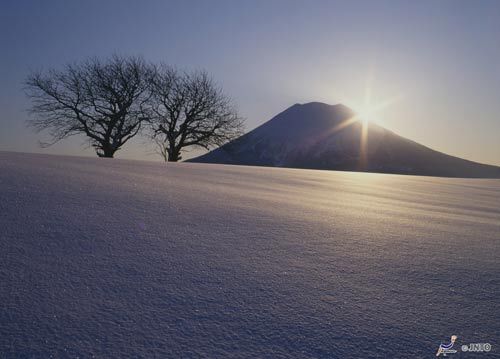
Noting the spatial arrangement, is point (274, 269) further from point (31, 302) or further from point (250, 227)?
point (31, 302)

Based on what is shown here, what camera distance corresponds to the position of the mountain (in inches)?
922

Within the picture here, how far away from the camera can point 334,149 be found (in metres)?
29.2

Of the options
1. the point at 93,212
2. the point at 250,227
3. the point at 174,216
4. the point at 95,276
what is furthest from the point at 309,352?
the point at 93,212

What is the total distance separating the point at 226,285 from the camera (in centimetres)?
73

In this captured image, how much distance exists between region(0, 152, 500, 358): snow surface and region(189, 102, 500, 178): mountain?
1618 cm

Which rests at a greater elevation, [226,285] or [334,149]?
[334,149]

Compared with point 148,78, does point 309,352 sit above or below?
below

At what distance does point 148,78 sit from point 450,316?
16800mm

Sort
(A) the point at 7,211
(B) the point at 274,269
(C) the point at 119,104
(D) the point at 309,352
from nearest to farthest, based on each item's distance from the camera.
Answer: (D) the point at 309,352 → (B) the point at 274,269 → (A) the point at 7,211 → (C) the point at 119,104

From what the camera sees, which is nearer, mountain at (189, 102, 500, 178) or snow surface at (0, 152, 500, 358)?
snow surface at (0, 152, 500, 358)

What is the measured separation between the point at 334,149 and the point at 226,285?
29.7 meters

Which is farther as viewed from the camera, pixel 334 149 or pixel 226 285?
pixel 334 149

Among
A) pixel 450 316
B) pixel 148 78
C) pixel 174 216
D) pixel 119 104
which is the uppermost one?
pixel 148 78

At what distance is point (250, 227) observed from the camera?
1.21 m
